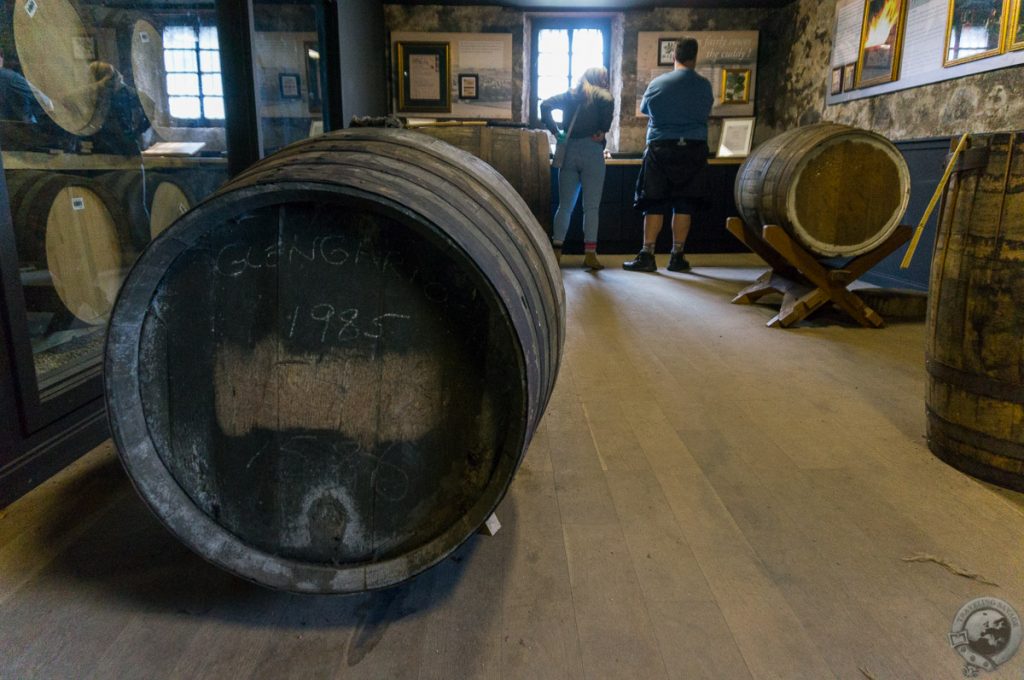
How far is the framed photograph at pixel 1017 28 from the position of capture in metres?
3.54

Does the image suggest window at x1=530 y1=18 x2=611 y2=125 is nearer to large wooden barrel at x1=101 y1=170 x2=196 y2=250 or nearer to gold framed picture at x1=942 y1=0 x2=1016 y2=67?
gold framed picture at x1=942 y1=0 x2=1016 y2=67

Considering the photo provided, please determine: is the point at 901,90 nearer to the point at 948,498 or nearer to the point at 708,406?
the point at 708,406

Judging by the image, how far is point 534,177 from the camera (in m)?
3.79

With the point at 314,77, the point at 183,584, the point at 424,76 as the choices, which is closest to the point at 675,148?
the point at 314,77

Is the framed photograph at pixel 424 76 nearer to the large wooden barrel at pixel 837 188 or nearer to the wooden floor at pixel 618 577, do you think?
the large wooden barrel at pixel 837 188

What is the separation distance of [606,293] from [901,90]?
2683mm

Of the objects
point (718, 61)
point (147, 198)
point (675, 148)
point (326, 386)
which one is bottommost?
point (326, 386)

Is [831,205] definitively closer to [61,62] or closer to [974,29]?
[974,29]

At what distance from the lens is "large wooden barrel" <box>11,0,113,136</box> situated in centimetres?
202

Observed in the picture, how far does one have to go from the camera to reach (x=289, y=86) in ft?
14.3

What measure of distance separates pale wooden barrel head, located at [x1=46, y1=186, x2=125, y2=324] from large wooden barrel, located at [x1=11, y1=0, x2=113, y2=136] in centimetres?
26

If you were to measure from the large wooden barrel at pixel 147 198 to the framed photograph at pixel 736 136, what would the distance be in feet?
19.2

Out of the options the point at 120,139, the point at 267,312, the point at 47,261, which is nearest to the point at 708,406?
the point at 267,312

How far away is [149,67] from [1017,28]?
14.4 feet
